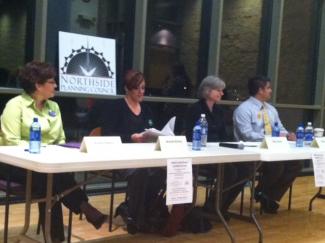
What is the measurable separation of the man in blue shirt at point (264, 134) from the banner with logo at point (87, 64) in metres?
1.27

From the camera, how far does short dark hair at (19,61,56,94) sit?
114 inches

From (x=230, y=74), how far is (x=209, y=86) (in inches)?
89.5

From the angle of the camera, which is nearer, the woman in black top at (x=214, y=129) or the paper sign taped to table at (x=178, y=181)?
the paper sign taped to table at (x=178, y=181)

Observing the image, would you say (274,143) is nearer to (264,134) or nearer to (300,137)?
(300,137)

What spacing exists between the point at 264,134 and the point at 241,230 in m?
1.00

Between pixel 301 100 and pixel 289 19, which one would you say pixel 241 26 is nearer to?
pixel 289 19

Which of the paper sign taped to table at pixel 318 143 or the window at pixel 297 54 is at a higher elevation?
the window at pixel 297 54

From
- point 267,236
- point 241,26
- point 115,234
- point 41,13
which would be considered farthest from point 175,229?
point 241,26

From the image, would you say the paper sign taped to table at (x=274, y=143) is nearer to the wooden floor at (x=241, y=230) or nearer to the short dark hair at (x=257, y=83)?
the wooden floor at (x=241, y=230)

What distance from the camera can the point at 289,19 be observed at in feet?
21.3

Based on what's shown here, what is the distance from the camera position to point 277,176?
13.3ft

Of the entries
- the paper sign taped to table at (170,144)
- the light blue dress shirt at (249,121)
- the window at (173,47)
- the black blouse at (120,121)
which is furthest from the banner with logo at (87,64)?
the paper sign taped to table at (170,144)

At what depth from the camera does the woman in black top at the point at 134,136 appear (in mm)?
3205

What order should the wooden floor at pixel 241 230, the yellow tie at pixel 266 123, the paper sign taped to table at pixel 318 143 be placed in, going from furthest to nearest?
the yellow tie at pixel 266 123 → the paper sign taped to table at pixel 318 143 → the wooden floor at pixel 241 230
